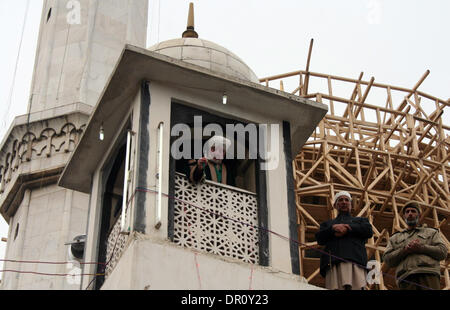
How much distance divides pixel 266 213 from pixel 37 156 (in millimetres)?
6741

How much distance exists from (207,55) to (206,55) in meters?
0.02

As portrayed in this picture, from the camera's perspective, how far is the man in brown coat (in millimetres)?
10305

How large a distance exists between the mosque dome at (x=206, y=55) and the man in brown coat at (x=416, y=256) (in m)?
3.23

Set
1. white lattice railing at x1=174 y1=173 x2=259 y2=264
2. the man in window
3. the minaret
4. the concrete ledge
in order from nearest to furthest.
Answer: the concrete ledge
white lattice railing at x1=174 y1=173 x2=259 y2=264
the man in window
the minaret

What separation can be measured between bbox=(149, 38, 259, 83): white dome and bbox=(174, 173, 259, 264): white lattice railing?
73.5 inches

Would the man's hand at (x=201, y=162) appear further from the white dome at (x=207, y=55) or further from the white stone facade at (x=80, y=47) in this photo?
the white stone facade at (x=80, y=47)

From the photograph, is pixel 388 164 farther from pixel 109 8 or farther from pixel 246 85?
pixel 246 85

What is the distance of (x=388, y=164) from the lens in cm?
2166

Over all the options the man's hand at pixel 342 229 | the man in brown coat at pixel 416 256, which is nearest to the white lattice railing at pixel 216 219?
the man's hand at pixel 342 229

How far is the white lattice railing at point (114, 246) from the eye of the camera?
35.3 ft

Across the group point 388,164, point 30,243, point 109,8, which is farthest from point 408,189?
point 30,243

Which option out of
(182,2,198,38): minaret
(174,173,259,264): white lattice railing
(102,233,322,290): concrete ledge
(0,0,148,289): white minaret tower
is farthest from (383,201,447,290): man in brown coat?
(0,0,148,289): white minaret tower

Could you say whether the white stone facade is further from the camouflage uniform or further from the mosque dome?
the camouflage uniform

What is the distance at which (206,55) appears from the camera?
493 inches
